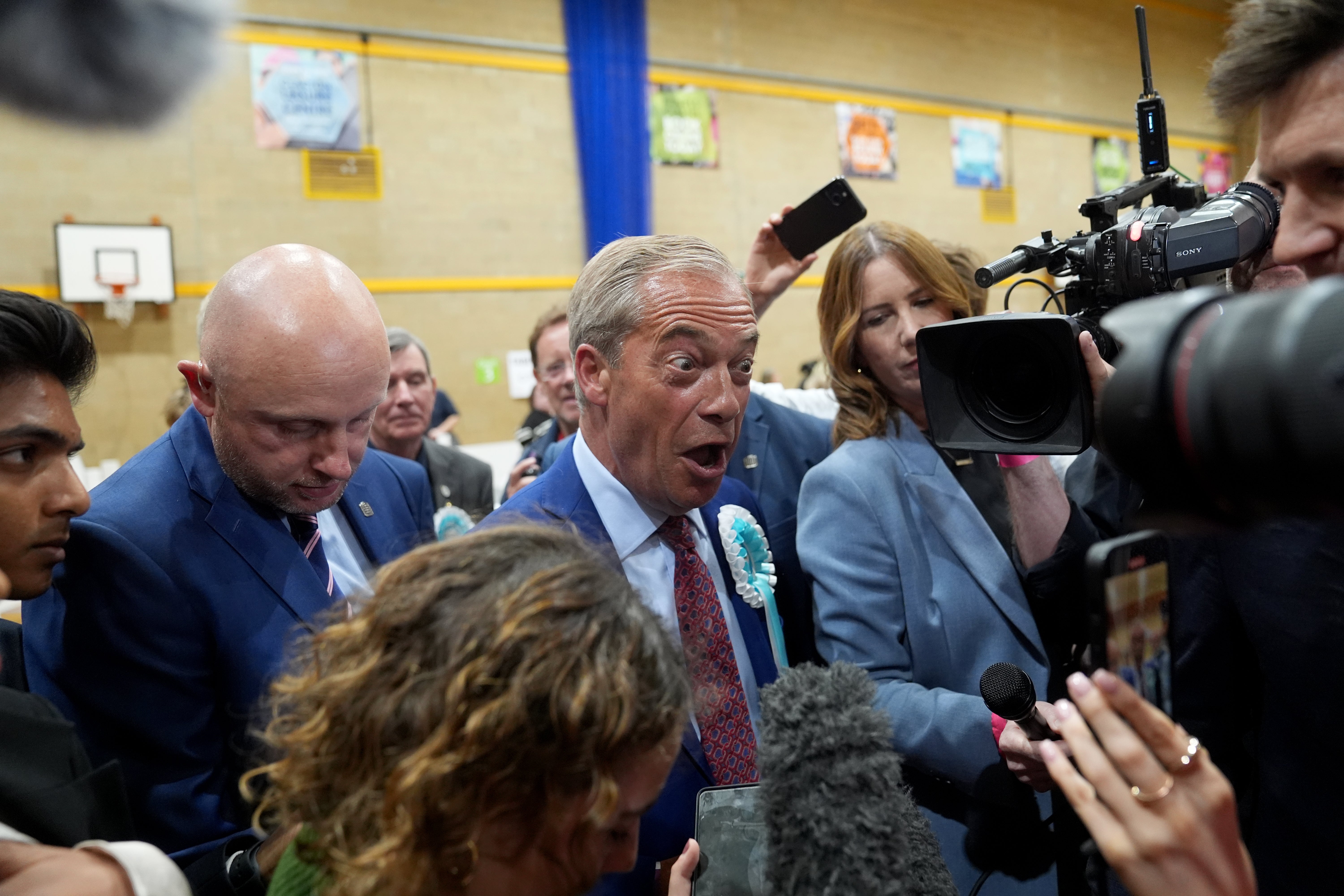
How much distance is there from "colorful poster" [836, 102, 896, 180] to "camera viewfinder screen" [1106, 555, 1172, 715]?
8.12 m

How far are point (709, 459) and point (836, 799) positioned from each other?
81cm

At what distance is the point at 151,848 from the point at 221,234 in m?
6.24

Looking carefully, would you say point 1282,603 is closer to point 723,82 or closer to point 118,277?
point 118,277

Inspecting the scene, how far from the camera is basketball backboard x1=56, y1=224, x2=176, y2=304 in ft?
19.1

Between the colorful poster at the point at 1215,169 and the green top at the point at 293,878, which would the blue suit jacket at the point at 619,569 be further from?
the colorful poster at the point at 1215,169

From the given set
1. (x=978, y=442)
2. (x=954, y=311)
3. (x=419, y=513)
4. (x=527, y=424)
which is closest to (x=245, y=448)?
(x=419, y=513)

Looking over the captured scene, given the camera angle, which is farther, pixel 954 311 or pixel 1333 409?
pixel 954 311

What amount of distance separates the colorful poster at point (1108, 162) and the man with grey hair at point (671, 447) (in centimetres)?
971

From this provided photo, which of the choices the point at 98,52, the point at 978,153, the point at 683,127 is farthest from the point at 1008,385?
the point at 978,153

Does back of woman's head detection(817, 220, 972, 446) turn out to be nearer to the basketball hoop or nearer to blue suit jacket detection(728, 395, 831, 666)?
blue suit jacket detection(728, 395, 831, 666)

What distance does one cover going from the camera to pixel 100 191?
234 inches

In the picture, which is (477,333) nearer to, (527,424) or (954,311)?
(527,424)

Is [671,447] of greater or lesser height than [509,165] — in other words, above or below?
below

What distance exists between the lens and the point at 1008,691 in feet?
3.89
